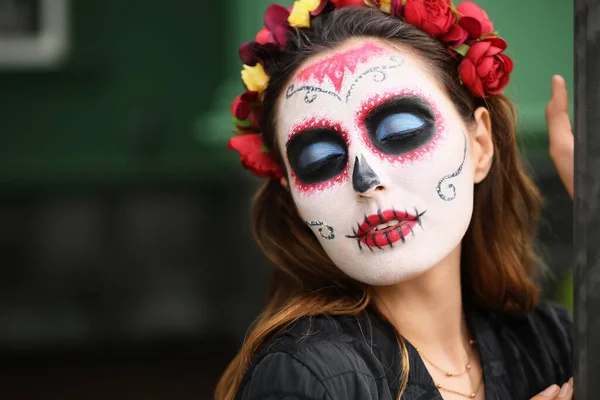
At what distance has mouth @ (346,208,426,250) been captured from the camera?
7.59 feet

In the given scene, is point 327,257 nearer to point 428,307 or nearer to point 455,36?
point 428,307

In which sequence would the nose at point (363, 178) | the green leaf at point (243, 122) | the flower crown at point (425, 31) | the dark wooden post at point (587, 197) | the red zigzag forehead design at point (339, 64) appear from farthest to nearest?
the green leaf at point (243, 122)
the flower crown at point (425, 31)
the red zigzag forehead design at point (339, 64)
the nose at point (363, 178)
the dark wooden post at point (587, 197)

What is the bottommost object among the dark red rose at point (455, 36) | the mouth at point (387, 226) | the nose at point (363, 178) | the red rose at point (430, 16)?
the mouth at point (387, 226)

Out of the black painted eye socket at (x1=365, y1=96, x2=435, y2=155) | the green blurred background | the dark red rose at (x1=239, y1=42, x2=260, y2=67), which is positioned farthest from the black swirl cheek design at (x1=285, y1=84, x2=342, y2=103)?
the green blurred background

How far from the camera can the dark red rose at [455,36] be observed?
2.54 meters

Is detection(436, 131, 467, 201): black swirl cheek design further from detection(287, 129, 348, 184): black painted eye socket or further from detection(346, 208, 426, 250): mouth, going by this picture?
detection(287, 129, 348, 184): black painted eye socket

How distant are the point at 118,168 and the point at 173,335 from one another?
1.49 metres

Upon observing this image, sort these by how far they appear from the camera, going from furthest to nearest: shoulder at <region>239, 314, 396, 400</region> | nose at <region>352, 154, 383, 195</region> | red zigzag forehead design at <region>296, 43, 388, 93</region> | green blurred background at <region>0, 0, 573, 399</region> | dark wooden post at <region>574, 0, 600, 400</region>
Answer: green blurred background at <region>0, 0, 573, 399</region>
red zigzag forehead design at <region>296, 43, 388, 93</region>
nose at <region>352, 154, 383, 195</region>
shoulder at <region>239, 314, 396, 400</region>
dark wooden post at <region>574, 0, 600, 400</region>

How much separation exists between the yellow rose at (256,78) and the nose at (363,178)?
43cm

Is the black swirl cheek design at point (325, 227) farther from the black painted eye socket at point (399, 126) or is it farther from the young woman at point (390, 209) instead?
the black painted eye socket at point (399, 126)

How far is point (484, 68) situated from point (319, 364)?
0.92 m

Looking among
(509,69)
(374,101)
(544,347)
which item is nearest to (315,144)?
(374,101)

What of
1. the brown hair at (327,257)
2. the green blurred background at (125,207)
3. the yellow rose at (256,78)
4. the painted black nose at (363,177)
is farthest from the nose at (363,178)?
the green blurred background at (125,207)

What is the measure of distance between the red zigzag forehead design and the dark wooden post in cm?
67
